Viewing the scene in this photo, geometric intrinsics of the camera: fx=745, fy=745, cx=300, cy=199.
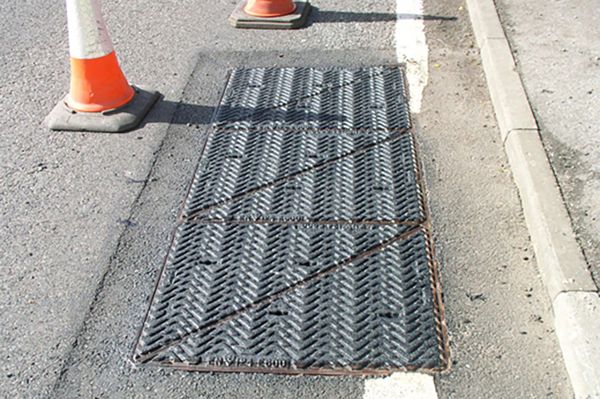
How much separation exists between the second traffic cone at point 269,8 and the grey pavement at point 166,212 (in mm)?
231

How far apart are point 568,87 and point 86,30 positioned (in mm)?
3169

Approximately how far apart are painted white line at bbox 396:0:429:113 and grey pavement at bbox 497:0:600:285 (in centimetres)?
66

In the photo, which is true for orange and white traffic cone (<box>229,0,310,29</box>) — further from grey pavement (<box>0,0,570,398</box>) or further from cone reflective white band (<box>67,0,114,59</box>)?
cone reflective white band (<box>67,0,114,59</box>)

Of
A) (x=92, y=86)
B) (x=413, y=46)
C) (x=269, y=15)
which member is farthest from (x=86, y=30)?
(x=413, y=46)

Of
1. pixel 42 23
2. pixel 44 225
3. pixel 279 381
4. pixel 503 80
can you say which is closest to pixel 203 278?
pixel 279 381

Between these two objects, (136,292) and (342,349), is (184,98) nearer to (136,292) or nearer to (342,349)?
(136,292)

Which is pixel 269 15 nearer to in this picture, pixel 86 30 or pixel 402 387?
pixel 86 30

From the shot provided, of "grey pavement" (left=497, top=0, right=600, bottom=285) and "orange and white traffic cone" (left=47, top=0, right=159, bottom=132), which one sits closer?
"grey pavement" (left=497, top=0, right=600, bottom=285)

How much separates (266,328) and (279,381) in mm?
301

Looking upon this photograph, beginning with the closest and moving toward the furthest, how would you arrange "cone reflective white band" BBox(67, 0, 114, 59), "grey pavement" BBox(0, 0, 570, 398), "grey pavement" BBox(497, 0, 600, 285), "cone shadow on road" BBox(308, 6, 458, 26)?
"grey pavement" BBox(0, 0, 570, 398), "grey pavement" BBox(497, 0, 600, 285), "cone reflective white band" BBox(67, 0, 114, 59), "cone shadow on road" BBox(308, 6, 458, 26)

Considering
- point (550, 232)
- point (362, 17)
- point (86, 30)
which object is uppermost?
point (86, 30)

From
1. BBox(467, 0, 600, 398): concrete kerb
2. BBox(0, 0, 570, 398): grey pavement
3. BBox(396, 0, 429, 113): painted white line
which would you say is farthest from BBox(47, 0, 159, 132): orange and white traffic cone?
BBox(467, 0, 600, 398): concrete kerb

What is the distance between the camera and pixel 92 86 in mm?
4902

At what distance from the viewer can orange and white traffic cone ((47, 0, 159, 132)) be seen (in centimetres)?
480
